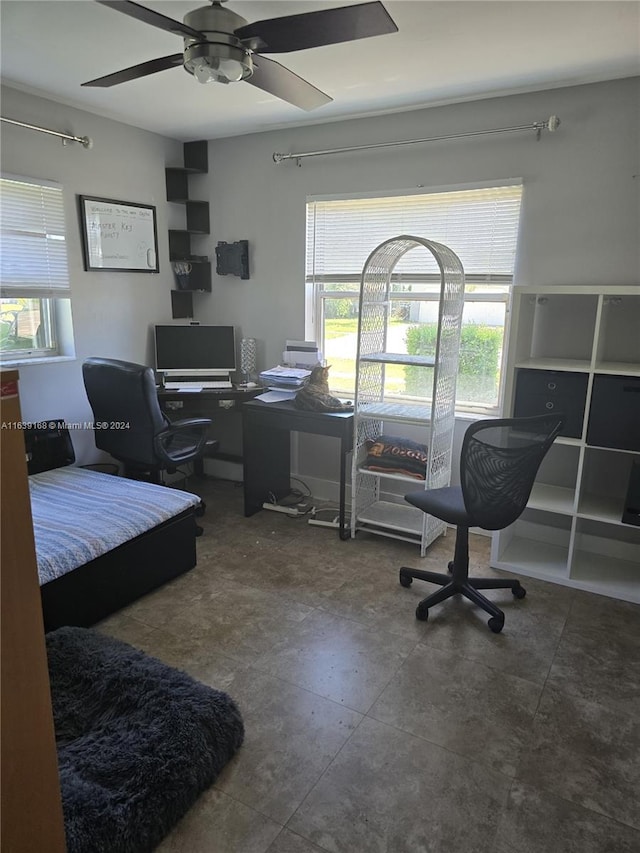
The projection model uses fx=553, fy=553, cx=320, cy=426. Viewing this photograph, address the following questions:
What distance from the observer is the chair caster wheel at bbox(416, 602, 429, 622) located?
8.30ft

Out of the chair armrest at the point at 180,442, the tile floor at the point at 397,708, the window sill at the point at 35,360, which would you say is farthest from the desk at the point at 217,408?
the tile floor at the point at 397,708

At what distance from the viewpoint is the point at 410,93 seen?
3.02 metres

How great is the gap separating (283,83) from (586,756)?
2.68 m

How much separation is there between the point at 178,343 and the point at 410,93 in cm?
217

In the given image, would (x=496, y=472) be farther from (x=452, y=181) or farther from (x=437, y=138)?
(x=437, y=138)

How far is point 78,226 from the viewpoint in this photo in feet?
11.3

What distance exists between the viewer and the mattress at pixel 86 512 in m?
2.33

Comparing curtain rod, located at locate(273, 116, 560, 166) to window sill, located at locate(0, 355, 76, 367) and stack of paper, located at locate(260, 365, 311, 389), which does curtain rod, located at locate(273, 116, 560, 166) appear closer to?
stack of paper, located at locate(260, 365, 311, 389)

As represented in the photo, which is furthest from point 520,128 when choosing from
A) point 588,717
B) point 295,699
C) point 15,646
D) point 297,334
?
point 15,646

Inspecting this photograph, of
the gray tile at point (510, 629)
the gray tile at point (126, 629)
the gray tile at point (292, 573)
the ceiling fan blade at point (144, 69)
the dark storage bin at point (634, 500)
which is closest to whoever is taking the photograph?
the ceiling fan blade at point (144, 69)

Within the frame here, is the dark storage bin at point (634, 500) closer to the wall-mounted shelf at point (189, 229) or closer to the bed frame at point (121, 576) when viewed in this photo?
the bed frame at point (121, 576)

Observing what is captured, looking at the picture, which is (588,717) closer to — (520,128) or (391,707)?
(391,707)

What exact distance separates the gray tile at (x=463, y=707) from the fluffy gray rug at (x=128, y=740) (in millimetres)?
619

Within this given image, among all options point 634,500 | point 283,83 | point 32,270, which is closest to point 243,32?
point 283,83
